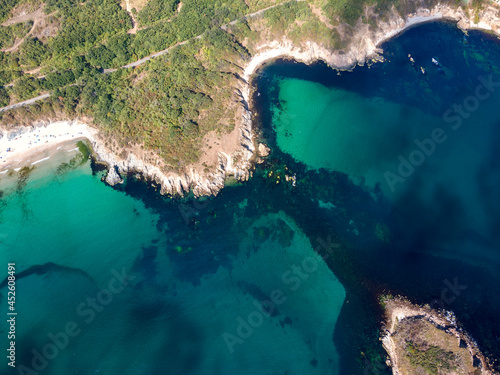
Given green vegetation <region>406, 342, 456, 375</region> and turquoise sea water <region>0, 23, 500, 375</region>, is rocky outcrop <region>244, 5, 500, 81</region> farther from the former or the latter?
green vegetation <region>406, 342, 456, 375</region>

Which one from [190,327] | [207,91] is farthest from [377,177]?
[190,327]

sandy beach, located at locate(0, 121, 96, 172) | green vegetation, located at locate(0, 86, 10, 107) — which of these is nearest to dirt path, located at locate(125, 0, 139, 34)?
sandy beach, located at locate(0, 121, 96, 172)

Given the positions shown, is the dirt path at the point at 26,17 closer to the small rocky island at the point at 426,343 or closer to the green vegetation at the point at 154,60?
the green vegetation at the point at 154,60

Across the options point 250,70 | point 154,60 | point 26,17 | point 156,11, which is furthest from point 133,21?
point 250,70

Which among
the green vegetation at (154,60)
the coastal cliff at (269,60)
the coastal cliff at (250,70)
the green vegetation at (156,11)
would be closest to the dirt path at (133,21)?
the green vegetation at (154,60)

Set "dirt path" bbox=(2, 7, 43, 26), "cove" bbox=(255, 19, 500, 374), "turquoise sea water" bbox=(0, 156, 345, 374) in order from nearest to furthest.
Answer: "turquoise sea water" bbox=(0, 156, 345, 374)
"cove" bbox=(255, 19, 500, 374)
"dirt path" bbox=(2, 7, 43, 26)

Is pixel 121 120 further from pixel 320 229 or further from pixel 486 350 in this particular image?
pixel 486 350

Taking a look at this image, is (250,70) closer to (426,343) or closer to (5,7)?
(5,7)
